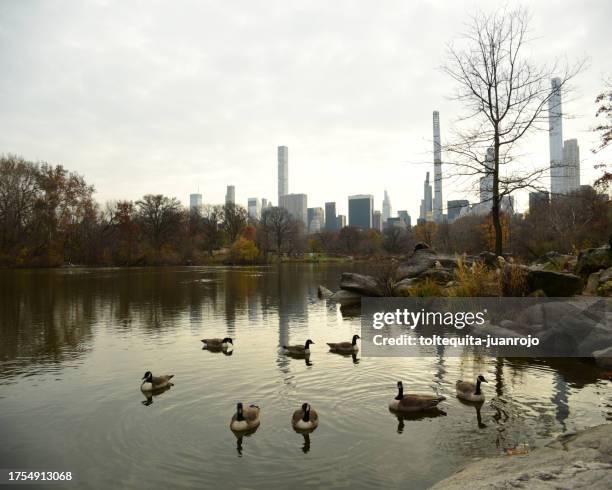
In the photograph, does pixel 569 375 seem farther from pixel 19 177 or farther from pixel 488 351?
pixel 19 177

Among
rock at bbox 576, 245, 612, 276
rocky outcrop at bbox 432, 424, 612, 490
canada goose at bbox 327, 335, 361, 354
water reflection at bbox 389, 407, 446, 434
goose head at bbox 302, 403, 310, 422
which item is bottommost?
water reflection at bbox 389, 407, 446, 434

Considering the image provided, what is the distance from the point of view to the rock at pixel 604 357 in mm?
10617

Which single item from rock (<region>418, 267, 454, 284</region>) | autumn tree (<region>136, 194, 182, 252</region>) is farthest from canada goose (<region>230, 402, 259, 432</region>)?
autumn tree (<region>136, 194, 182, 252</region>)

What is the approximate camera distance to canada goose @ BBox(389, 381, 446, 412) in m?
8.25

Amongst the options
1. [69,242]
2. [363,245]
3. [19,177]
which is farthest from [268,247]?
[19,177]

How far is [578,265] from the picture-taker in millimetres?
18312

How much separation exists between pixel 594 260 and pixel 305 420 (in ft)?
50.1

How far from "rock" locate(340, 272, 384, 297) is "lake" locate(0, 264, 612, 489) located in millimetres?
10352

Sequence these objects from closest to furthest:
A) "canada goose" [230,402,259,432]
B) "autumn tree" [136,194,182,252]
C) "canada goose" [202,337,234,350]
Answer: "canada goose" [230,402,259,432], "canada goose" [202,337,234,350], "autumn tree" [136,194,182,252]

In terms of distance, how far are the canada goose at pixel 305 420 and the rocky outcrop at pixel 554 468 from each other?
2606mm

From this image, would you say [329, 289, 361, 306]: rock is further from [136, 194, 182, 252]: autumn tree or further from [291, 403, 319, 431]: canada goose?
[136, 194, 182, 252]: autumn tree

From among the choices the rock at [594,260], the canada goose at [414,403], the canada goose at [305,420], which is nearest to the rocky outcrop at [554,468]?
the canada goose at [414,403]

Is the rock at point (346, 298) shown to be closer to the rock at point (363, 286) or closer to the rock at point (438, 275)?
the rock at point (363, 286)

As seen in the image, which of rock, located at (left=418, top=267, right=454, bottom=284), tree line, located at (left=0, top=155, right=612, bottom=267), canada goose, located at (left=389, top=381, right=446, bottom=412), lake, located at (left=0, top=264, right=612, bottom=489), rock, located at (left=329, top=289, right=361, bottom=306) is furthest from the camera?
tree line, located at (left=0, top=155, right=612, bottom=267)
